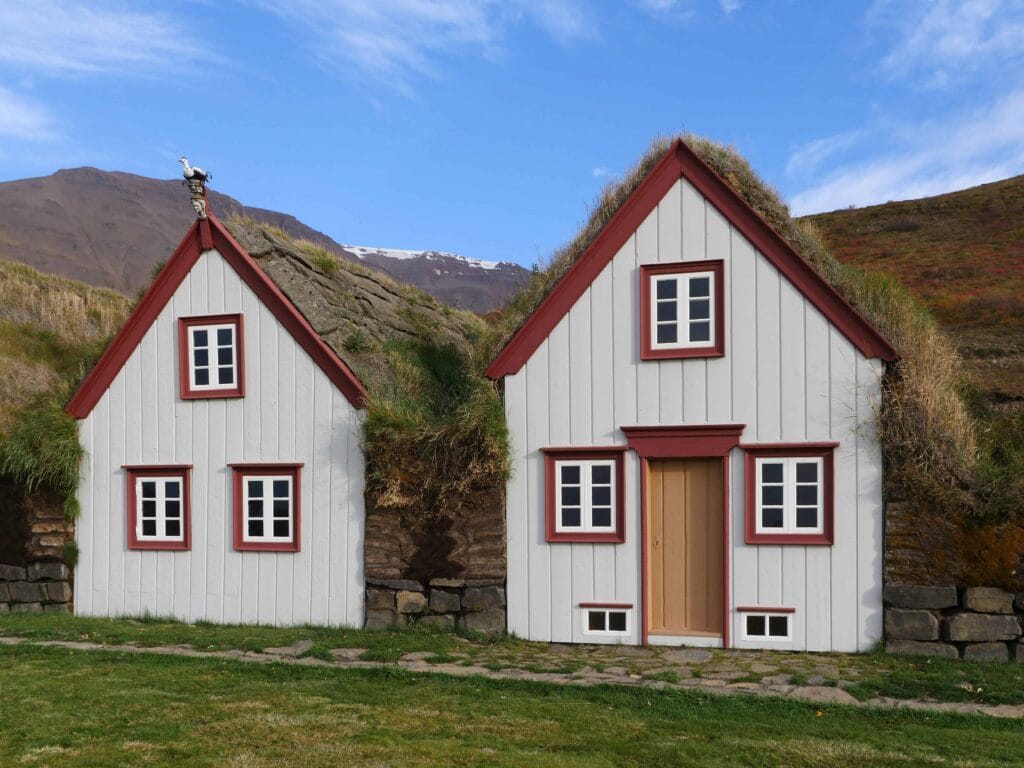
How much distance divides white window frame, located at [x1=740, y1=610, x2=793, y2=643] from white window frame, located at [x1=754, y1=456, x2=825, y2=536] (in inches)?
38.4

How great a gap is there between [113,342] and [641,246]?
26.7 feet

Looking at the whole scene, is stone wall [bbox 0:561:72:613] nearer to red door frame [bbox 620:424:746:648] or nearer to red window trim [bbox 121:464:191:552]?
red window trim [bbox 121:464:191:552]

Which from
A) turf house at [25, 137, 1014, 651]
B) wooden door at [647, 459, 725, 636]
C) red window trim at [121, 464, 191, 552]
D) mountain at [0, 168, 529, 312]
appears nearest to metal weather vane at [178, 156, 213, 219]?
turf house at [25, 137, 1014, 651]

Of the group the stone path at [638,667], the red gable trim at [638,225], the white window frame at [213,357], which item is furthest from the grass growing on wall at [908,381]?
the white window frame at [213,357]

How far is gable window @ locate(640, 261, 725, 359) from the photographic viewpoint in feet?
38.0

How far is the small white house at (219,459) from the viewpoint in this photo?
12.8 meters

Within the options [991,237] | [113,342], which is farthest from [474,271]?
[113,342]

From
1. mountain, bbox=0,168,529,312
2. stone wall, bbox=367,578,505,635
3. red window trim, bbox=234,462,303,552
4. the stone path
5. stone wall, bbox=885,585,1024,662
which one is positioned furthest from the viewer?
mountain, bbox=0,168,529,312

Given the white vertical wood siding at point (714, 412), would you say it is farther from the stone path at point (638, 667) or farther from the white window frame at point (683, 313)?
the stone path at point (638, 667)

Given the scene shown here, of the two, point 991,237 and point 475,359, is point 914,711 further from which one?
point 991,237

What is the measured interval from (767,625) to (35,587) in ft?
35.3

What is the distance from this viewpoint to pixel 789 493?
36.7ft

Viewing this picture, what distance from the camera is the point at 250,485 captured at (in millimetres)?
13281

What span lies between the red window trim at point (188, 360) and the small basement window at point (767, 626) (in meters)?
7.68
